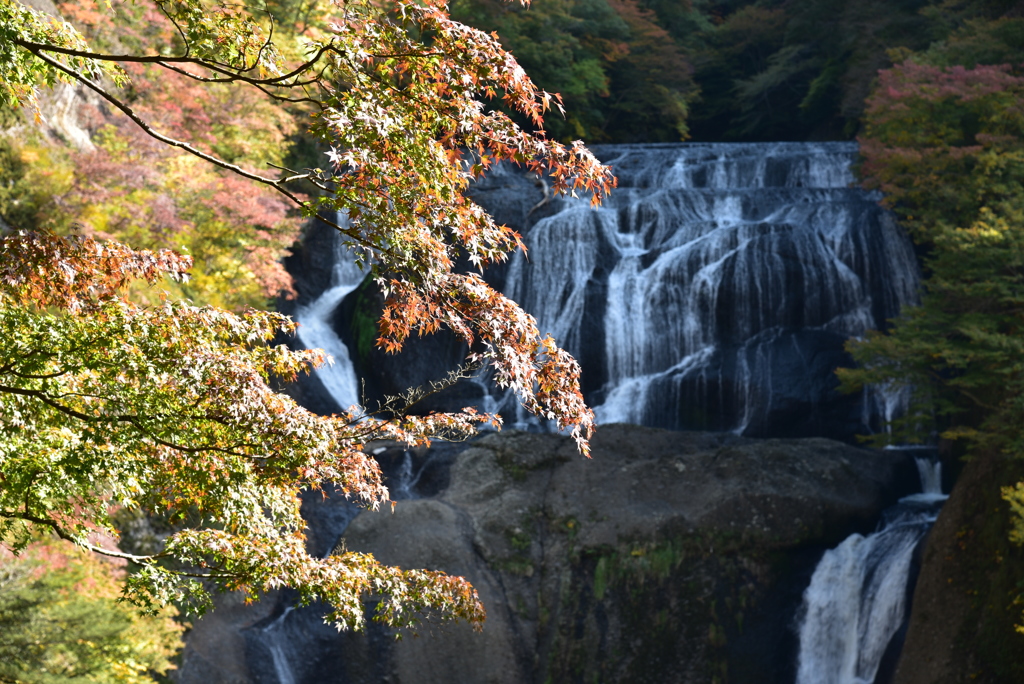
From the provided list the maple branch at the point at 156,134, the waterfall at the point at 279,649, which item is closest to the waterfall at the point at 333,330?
the waterfall at the point at 279,649

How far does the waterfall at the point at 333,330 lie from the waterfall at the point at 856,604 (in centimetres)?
976

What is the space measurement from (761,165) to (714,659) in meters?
14.7

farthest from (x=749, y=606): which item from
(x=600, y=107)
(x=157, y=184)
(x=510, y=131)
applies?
(x=600, y=107)

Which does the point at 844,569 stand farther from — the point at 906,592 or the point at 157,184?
the point at 157,184

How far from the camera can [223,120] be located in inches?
650

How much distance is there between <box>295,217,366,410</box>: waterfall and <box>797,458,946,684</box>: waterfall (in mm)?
9757

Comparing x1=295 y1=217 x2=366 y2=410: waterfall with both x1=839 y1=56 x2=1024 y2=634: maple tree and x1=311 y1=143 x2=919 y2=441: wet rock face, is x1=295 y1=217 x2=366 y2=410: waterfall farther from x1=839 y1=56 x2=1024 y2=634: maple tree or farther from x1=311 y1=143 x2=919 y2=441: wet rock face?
x1=839 y1=56 x2=1024 y2=634: maple tree

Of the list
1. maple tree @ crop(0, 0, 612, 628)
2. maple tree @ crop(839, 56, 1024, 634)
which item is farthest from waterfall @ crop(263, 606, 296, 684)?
maple tree @ crop(839, 56, 1024, 634)

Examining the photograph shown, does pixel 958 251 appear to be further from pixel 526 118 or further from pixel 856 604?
pixel 526 118

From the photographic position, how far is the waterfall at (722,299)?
16.3 meters

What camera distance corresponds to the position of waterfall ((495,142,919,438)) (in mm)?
16281

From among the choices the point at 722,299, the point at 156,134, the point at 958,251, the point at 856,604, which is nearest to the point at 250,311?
the point at 156,134

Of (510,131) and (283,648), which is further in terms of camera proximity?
(283,648)

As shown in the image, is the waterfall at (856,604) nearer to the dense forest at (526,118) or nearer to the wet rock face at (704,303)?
the dense forest at (526,118)
